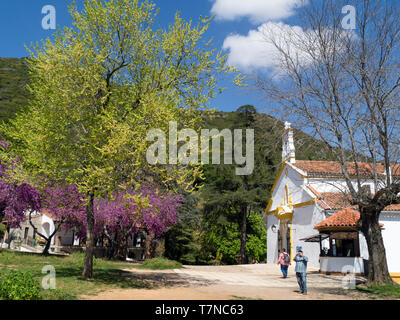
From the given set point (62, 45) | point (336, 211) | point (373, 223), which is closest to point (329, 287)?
point (373, 223)

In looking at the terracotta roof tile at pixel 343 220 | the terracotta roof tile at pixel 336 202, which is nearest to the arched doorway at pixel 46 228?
the terracotta roof tile at pixel 336 202

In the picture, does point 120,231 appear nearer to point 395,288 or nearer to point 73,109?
point 73,109

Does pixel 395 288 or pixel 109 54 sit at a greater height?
pixel 109 54

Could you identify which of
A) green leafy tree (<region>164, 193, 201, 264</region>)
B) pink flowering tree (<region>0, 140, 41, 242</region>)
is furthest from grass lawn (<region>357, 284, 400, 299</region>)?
pink flowering tree (<region>0, 140, 41, 242</region>)

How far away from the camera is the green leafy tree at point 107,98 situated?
11.7m

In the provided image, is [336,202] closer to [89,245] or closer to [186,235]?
[186,235]

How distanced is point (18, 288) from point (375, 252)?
13795 millimetres

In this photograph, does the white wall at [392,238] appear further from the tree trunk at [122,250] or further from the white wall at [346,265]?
the tree trunk at [122,250]

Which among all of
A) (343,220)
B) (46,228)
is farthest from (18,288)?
(46,228)

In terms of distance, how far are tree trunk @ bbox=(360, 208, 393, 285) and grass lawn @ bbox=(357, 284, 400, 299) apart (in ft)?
1.79

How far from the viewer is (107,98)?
44.5 ft
